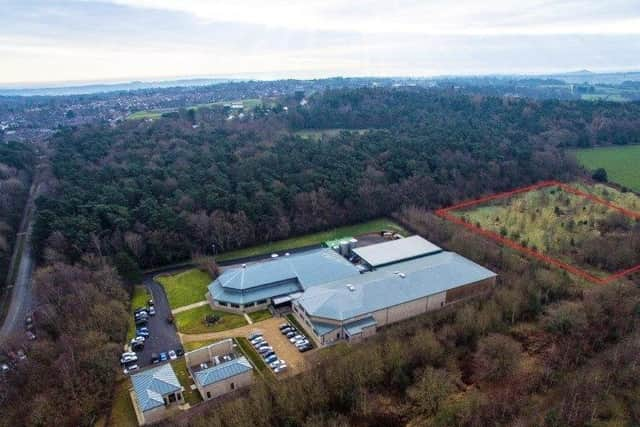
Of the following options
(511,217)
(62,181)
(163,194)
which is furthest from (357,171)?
(62,181)

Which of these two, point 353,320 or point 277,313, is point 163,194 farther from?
point 353,320

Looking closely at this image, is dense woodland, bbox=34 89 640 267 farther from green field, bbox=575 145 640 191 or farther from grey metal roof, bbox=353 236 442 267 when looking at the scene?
grey metal roof, bbox=353 236 442 267

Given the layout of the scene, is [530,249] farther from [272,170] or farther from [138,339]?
[138,339]

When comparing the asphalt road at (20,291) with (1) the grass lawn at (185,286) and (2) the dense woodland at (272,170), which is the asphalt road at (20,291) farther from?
(1) the grass lawn at (185,286)

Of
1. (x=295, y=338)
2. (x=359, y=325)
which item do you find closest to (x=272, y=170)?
(x=295, y=338)

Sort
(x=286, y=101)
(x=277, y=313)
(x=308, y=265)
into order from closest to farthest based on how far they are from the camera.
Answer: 1. (x=277, y=313)
2. (x=308, y=265)
3. (x=286, y=101)

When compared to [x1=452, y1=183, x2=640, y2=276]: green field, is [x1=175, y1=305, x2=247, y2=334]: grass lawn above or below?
below

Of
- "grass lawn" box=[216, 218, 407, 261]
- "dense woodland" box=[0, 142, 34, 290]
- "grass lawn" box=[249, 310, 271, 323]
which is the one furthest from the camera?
"grass lawn" box=[216, 218, 407, 261]

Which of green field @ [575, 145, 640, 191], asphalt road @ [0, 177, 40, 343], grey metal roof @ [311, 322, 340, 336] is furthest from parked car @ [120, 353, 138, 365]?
green field @ [575, 145, 640, 191]
